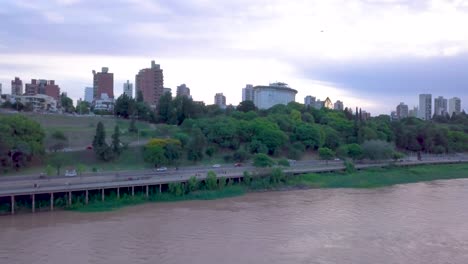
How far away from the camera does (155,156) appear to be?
24.8m

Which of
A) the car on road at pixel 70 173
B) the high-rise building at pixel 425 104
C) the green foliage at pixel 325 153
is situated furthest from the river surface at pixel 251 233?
the high-rise building at pixel 425 104

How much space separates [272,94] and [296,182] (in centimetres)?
4989

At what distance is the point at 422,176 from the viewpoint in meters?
29.7

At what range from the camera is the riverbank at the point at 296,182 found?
776 inches

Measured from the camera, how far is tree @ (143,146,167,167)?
2483 centimetres

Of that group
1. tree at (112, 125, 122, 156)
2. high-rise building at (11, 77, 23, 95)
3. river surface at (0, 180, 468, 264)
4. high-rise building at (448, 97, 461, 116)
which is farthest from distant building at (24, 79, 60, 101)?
high-rise building at (448, 97, 461, 116)

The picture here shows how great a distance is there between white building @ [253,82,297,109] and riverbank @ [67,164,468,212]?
133 ft

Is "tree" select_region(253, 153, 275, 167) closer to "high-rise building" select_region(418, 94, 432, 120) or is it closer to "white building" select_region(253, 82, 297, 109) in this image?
"white building" select_region(253, 82, 297, 109)

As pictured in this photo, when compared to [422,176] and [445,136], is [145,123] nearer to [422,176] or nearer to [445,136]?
[422,176]

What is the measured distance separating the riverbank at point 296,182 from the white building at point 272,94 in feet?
133

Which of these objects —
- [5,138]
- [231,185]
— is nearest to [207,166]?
[231,185]

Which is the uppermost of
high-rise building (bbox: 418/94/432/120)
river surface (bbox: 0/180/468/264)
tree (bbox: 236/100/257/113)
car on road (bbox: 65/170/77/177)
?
high-rise building (bbox: 418/94/432/120)

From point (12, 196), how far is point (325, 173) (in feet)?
51.7

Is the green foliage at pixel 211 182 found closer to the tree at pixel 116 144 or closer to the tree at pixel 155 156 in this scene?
the tree at pixel 155 156
